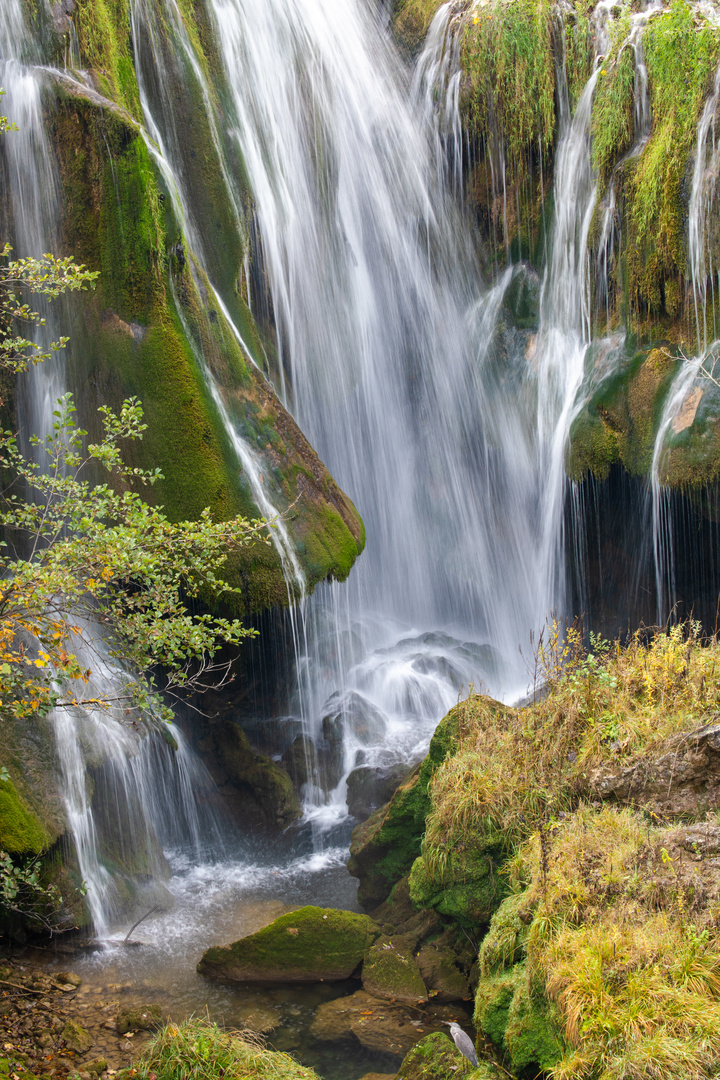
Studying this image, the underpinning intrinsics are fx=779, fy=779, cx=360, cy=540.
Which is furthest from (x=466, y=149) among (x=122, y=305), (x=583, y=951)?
(x=583, y=951)

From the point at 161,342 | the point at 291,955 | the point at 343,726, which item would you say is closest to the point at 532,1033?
the point at 291,955

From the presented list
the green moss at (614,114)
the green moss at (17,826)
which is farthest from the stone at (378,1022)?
the green moss at (614,114)

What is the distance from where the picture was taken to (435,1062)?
4.79 m

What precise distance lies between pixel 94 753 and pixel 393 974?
354cm

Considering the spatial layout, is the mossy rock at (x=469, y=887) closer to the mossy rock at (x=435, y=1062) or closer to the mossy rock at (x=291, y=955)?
the mossy rock at (x=291, y=955)

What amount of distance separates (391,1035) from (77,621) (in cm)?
513

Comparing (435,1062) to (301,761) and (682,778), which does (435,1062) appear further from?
(301,761)

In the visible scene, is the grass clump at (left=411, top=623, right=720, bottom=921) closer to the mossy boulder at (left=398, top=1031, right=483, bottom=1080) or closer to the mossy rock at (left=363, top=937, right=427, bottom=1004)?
the mossy rock at (left=363, top=937, right=427, bottom=1004)

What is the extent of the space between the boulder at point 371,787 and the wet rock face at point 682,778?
4.18 metres

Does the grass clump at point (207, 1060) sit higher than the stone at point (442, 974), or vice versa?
the grass clump at point (207, 1060)

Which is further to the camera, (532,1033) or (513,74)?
(513,74)

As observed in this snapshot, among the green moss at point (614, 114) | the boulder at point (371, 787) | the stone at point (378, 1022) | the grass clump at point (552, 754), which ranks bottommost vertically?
the boulder at point (371, 787)

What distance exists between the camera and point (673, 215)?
416 inches

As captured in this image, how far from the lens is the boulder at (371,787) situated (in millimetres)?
9391
